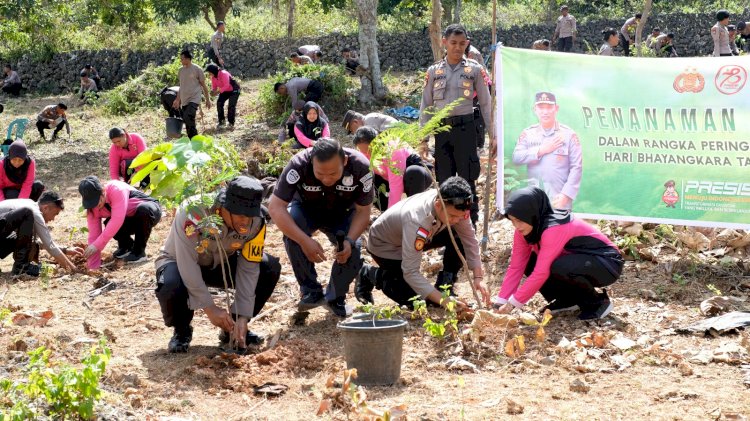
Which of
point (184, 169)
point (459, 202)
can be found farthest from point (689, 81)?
point (184, 169)

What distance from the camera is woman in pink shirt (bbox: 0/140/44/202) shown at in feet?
29.5

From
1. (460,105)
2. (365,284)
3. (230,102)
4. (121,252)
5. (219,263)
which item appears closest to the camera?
(219,263)

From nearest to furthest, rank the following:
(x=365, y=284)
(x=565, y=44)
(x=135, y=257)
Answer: (x=365, y=284)
(x=135, y=257)
(x=565, y=44)

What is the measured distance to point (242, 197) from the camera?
4941 millimetres

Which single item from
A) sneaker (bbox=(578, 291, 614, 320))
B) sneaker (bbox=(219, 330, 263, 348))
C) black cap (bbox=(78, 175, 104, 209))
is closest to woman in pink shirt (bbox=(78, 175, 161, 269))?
black cap (bbox=(78, 175, 104, 209))

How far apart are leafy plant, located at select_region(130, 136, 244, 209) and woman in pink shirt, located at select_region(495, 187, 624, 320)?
1790 mm

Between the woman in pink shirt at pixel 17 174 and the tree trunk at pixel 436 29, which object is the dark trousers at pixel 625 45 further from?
the woman in pink shirt at pixel 17 174

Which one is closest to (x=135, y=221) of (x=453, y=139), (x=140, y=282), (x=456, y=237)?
(x=140, y=282)

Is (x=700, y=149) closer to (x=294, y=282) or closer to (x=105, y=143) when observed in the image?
(x=294, y=282)

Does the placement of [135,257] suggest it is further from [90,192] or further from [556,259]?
[556,259]

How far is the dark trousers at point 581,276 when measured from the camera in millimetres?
5629

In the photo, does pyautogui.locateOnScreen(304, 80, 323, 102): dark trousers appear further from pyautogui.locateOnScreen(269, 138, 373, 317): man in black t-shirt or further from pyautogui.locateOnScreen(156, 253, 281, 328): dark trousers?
pyautogui.locateOnScreen(156, 253, 281, 328): dark trousers

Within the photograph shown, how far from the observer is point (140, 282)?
7609 millimetres

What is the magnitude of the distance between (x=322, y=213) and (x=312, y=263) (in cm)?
38
